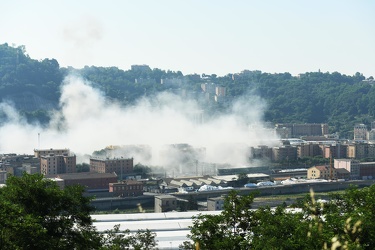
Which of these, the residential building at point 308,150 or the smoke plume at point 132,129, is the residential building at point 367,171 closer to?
the residential building at point 308,150

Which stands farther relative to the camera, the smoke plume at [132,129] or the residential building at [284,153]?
the smoke plume at [132,129]

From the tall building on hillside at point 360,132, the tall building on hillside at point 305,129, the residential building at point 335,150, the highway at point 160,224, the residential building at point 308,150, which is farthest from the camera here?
the tall building on hillside at point 305,129

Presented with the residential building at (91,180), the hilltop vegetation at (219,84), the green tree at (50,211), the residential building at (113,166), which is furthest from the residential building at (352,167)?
the green tree at (50,211)

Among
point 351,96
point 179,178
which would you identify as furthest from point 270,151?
point 351,96

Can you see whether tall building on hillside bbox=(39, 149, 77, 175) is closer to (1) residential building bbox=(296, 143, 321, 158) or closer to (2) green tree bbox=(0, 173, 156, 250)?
(1) residential building bbox=(296, 143, 321, 158)

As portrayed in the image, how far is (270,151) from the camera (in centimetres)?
3388

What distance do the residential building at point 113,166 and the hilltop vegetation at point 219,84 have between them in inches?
620

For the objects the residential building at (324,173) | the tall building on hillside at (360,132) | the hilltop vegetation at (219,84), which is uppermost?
the hilltop vegetation at (219,84)

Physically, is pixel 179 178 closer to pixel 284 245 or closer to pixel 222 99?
pixel 284 245

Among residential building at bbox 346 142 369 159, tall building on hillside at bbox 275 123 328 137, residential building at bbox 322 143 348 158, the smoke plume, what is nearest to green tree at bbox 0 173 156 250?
the smoke plume

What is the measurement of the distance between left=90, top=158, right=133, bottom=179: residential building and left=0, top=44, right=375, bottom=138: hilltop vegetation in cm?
1576

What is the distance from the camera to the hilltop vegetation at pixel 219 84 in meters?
47.8

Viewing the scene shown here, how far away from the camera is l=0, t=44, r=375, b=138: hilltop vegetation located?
47.8 metres

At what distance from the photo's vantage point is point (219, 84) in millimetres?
65438
